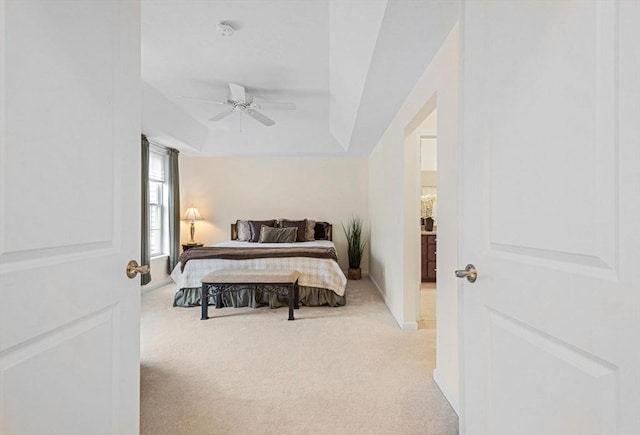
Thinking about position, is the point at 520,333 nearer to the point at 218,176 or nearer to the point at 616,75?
the point at 616,75

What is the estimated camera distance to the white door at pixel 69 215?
2.58ft

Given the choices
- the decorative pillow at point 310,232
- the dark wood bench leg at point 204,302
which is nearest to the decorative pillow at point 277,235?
the decorative pillow at point 310,232

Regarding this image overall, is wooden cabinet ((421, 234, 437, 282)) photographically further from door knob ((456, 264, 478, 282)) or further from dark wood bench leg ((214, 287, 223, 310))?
door knob ((456, 264, 478, 282))

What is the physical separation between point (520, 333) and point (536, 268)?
190 millimetres

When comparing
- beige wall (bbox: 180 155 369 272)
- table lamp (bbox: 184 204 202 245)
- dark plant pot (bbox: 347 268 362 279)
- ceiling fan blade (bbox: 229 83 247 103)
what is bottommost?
dark plant pot (bbox: 347 268 362 279)

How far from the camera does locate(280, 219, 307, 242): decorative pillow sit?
20.7ft

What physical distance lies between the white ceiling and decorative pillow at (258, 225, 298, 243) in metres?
1.81

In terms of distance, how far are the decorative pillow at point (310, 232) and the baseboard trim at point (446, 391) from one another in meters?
4.07

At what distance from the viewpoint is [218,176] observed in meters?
6.89

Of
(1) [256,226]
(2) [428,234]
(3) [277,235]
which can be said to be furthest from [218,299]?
(2) [428,234]

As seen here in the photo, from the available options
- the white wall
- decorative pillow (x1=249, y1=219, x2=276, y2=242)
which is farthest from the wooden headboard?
the white wall

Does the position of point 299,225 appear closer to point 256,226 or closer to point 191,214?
point 256,226

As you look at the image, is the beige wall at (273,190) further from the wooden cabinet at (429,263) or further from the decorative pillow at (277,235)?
the wooden cabinet at (429,263)

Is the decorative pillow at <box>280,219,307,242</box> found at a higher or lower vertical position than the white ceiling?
lower
